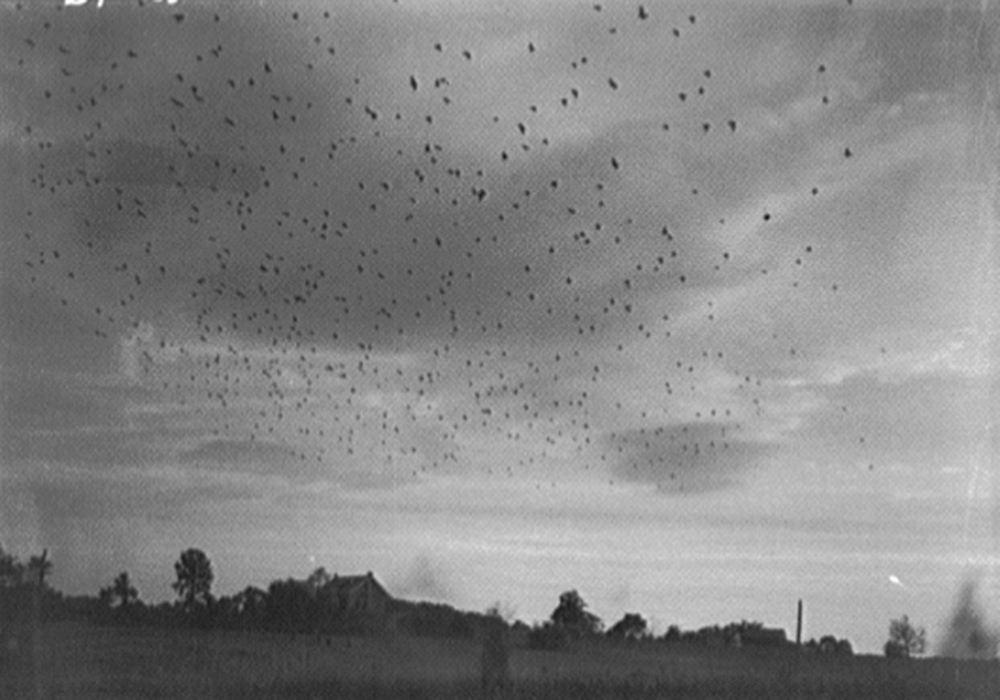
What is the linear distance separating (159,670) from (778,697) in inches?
66.0

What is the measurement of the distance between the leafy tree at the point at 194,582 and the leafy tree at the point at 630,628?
107cm

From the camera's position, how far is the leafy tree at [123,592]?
3.80 meters

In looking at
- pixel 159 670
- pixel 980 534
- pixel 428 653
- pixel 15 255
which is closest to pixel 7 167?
pixel 15 255

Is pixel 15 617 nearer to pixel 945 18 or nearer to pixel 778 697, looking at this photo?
pixel 778 697

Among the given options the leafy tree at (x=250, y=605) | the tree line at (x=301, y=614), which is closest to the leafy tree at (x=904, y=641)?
the tree line at (x=301, y=614)

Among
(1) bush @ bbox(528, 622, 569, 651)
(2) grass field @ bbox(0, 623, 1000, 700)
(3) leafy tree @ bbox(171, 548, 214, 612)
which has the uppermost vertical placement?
(3) leafy tree @ bbox(171, 548, 214, 612)

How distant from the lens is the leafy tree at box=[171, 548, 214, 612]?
379 cm

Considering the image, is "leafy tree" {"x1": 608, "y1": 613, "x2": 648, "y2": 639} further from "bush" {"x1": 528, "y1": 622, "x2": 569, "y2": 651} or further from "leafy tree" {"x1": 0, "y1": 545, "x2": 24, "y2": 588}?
"leafy tree" {"x1": 0, "y1": 545, "x2": 24, "y2": 588}

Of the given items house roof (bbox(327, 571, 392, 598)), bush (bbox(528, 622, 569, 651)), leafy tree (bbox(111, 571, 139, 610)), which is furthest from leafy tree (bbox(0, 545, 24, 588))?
bush (bbox(528, 622, 569, 651))

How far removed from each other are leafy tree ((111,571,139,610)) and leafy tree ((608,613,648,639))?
1.27 m

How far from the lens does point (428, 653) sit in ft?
12.7

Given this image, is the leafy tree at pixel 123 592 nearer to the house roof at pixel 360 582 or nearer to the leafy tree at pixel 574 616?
the house roof at pixel 360 582

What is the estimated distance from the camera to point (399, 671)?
3873 mm

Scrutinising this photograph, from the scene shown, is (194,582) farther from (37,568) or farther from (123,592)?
(37,568)
